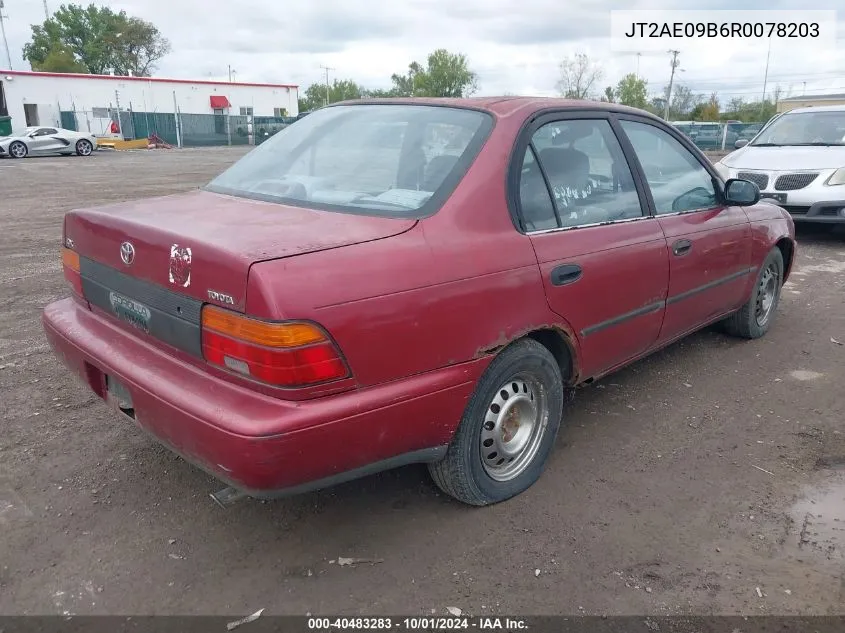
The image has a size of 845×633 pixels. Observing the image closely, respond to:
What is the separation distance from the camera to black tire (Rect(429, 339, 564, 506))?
2.60 m

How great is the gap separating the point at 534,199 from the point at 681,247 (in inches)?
46.4

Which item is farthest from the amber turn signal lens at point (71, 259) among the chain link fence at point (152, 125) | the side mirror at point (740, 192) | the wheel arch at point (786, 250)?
the chain link fence at point (152, 125)

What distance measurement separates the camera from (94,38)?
226ft

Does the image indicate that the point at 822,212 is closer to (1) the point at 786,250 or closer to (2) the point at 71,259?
(1) the point at 786,250

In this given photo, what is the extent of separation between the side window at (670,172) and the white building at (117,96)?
145ft

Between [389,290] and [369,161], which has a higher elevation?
[369,161]

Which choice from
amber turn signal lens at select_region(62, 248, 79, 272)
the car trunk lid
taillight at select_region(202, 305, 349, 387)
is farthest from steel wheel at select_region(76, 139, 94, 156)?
taillight at select_region(202, 305, 349, 387)

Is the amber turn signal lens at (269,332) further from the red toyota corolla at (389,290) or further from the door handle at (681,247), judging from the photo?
the door handle at (681,247)

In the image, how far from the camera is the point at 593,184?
3.21 metres

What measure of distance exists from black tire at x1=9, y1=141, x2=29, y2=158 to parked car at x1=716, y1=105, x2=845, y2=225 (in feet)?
85.9

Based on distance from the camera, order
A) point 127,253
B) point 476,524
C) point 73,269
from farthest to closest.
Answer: point 73,269, point 476,524, point 127,253

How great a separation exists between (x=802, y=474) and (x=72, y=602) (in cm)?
308

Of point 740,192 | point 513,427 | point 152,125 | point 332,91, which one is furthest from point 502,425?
point 332,91

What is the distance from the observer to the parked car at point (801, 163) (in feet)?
26.1
